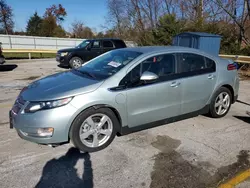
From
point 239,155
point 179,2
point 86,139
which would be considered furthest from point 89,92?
point 179,2

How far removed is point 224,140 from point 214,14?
14.6 m

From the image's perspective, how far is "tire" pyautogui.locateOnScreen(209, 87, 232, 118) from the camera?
425cm

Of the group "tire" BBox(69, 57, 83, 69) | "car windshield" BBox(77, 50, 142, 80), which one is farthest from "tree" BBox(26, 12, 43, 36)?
"car windshield" BBox(77, 50, 142, 80)

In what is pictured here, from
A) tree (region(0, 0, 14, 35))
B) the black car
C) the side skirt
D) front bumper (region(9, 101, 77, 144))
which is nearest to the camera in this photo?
front bumper (region(9, 101, 77, 144))

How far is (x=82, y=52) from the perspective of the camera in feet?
39.2

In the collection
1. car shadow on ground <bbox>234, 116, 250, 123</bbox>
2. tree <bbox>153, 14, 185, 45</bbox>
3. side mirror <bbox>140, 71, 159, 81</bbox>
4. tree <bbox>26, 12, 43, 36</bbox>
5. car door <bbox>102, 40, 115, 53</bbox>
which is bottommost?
car shadow on ground <bbox>234, 116, 250, 123</bbox>

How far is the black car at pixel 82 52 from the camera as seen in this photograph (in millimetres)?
11773

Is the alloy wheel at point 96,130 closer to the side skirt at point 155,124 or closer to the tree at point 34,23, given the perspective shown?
the side skirt at point 155,124

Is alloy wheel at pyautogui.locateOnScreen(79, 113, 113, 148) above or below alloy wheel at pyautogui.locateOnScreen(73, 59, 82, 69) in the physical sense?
below

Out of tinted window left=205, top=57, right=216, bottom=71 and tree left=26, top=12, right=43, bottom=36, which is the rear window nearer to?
tinted window left=205, top=57, right=216, bottom=71

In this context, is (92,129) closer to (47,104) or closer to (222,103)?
(47,104)

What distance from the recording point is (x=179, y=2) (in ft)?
62.9

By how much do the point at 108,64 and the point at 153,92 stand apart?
3.20 feet

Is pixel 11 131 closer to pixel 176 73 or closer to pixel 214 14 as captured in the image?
pixel 176 73
